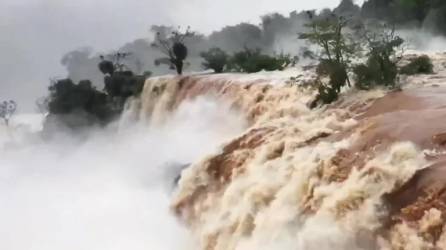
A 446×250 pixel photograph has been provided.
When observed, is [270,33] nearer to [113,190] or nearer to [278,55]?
[278,55]

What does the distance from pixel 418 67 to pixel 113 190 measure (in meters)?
7.27

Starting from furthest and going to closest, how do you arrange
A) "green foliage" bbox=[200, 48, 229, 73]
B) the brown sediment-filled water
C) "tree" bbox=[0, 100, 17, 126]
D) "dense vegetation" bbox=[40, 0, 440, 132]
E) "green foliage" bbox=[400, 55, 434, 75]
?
1. "tree" bbox=[0, 100, 17, 126]
2. "green foliage" bbox=[200, 48, 229, 73]
3. "green foliage" bbox=[400, 55, 434, 75]
4. "dense vegetation" bbox=[40, 0, 440, 132]
5. the brown sediment-filled water

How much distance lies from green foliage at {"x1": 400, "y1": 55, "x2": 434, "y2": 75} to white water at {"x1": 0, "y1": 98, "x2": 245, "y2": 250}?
155 inches

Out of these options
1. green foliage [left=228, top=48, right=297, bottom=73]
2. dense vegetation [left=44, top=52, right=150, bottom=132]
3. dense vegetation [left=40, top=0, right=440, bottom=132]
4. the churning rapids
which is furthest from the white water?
green foliage [left=228, top=48, right=297, bottom=73]

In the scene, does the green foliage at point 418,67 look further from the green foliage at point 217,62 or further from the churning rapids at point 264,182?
the green foliage at point 217,62

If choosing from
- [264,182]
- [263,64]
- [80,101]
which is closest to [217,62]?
[263,64]

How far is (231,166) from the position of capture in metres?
10.1

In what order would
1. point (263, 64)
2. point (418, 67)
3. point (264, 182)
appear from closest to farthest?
1. point (264, 182)
2. point (418, 67)
3. point (263, 64)

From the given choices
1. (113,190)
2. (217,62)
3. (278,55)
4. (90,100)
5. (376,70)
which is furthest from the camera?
(90,100)

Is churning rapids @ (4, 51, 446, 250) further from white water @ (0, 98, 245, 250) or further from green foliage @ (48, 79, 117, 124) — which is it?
green foliage @ (48, 79, 117, 124)

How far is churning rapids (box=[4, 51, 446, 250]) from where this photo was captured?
642 cm

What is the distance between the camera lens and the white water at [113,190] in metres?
11.5

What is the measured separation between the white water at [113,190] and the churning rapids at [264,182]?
0.04 meters

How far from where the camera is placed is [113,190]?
49.9ft
